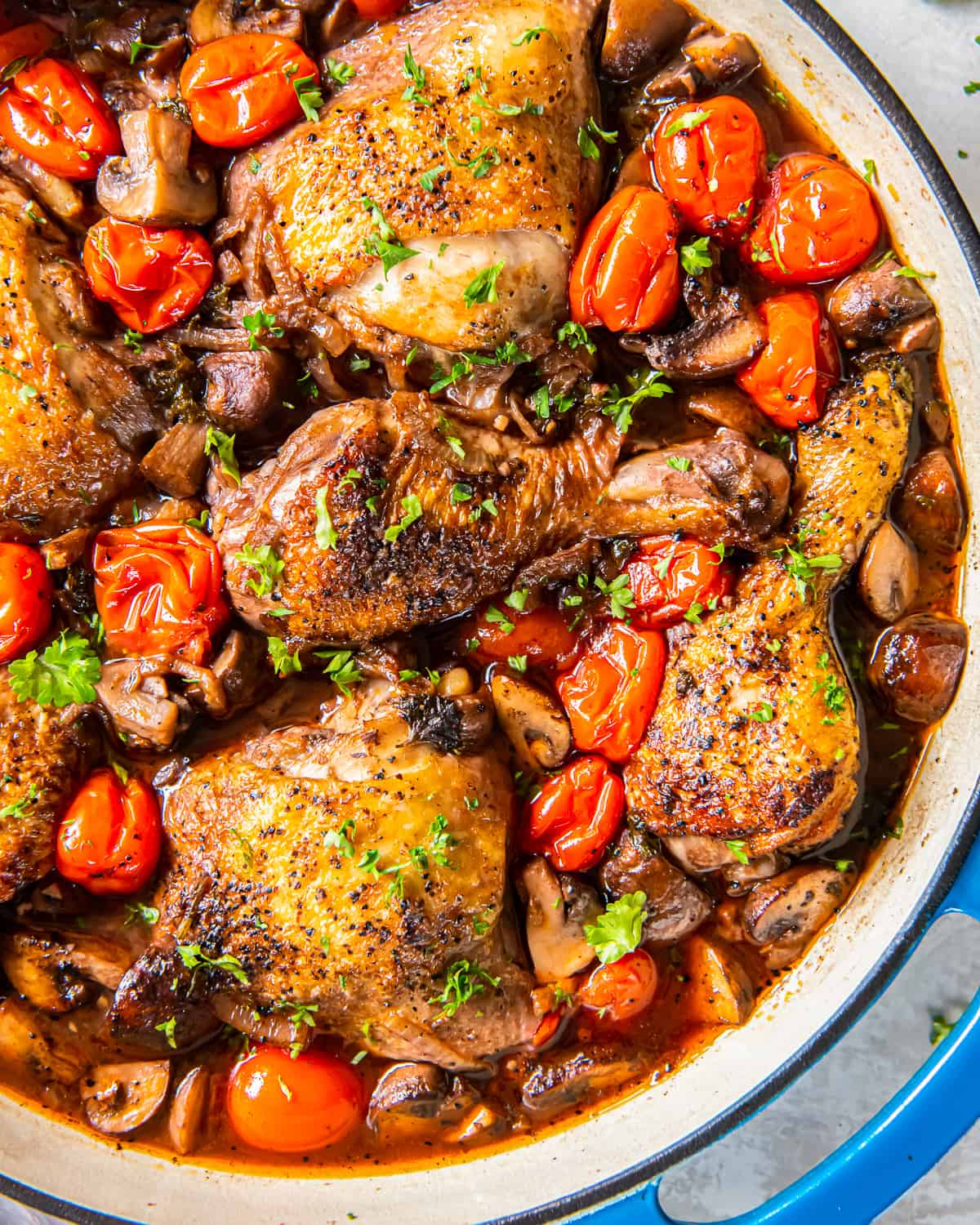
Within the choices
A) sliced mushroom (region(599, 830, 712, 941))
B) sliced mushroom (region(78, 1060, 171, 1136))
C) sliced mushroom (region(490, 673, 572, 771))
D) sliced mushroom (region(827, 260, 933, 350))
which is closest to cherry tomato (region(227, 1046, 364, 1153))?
sliced mushroom (region(78, 1060, 171, 1136))

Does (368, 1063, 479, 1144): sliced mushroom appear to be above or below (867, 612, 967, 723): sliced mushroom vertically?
below

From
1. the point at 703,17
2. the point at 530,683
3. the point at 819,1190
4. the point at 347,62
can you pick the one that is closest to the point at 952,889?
the point at 819,1190

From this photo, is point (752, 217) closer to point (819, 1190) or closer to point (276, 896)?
point (276, 896)

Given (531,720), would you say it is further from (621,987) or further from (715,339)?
(715,339)

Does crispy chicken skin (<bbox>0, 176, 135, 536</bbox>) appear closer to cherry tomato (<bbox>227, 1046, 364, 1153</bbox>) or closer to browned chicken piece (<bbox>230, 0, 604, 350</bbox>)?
browned chicken piece (<bbox>230, 0, 604, 350</bbox>)

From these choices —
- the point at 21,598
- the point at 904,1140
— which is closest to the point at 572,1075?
the point at 904,1140

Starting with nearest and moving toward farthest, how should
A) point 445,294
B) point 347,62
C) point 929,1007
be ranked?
point 445,294 → point 347,62 → point 929,1007

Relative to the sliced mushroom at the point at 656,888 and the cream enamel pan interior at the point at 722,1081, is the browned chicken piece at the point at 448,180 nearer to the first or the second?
the cream enamel pan interior at the point at 722,1081
